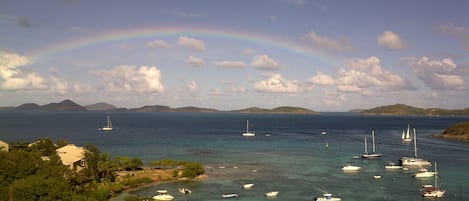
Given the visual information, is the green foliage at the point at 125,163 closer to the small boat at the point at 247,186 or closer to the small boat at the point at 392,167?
the small boat at the point at 247,186

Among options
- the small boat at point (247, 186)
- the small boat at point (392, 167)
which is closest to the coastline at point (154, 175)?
the small boat at point (247, 186)

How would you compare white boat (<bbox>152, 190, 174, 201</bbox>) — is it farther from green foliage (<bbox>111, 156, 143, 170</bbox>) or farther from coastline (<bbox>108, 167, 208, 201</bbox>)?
green foliage (<bbox>111, 156, 143, 170</bbox>)

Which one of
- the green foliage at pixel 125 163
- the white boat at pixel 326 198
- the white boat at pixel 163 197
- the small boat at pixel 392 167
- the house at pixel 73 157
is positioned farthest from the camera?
the small boat at pixel 392 167

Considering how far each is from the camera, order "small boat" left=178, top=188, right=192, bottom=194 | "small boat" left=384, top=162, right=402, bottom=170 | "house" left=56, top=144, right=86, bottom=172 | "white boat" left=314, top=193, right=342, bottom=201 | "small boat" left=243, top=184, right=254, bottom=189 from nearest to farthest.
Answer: "white boat" left=314, top=193, right=342, bottom=201
"small boat" left=178, top=188, right=192, bottom=194
"house" left=56, top=144, right=86, bottom=172
"small boat" left=243, top=184, right=254, bottom=189
"small boat" left=384, top=162, right=402, bottom=170

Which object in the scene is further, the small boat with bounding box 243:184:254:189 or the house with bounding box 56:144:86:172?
the small boat with bounding box 243:184:254:189

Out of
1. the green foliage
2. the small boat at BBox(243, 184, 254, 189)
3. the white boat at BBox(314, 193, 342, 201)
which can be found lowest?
the white boat at BBox(314, 193, 342, 201)

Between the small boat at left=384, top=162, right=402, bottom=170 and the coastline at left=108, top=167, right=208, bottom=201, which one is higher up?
the coastline at left=108, top=167, right=208, bottom=201

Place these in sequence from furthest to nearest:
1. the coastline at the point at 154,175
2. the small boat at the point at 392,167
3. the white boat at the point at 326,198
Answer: the small boat at the point at 392,167 < the coastline at the point at 154,175 < the white boat at the point at 326,198

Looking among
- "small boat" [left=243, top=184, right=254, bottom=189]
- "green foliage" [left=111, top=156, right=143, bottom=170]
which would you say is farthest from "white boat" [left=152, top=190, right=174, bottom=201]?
"green foliage" [left=111, top=156, right=143, bottom=170]

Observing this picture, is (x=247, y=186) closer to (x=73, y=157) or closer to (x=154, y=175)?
(x=154, y=175)

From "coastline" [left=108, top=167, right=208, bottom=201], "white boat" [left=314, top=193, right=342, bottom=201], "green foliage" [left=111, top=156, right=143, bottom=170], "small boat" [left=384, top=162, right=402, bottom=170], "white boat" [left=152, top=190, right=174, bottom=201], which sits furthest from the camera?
"small boat" [left=384, top=162, right=402, bottom=170]
